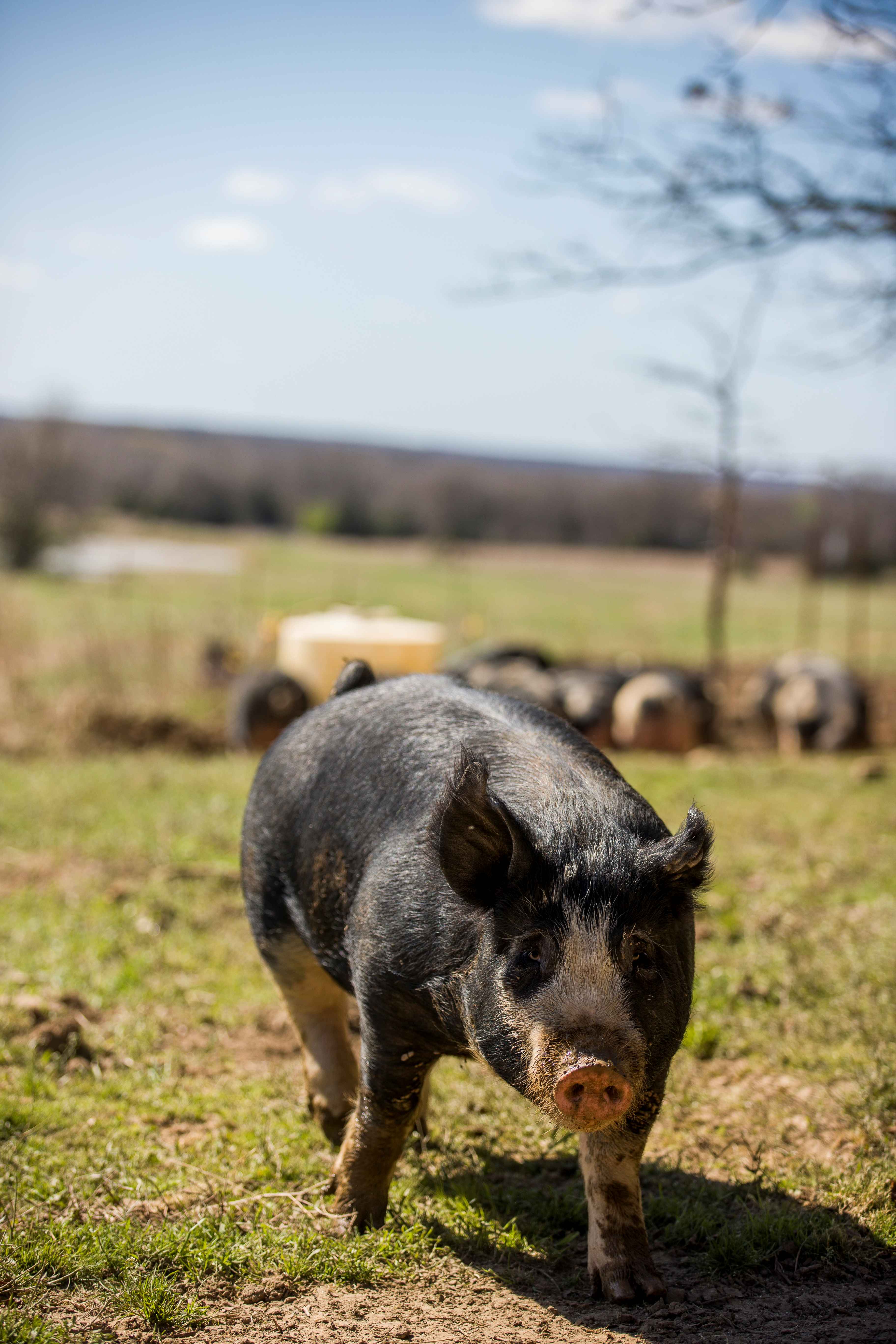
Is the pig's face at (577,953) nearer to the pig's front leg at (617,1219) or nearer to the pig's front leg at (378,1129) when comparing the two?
the pig's front leg at (617,1219)

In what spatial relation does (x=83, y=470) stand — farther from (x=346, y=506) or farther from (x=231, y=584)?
(x=346, y=506)

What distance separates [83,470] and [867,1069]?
31.2 meters

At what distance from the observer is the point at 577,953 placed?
264 centimetres

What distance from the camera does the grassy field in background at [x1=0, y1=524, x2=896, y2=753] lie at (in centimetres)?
1210

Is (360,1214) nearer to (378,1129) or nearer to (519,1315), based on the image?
(378,1129)

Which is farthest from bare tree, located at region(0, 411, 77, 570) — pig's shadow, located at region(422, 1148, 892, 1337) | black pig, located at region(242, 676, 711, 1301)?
pig's shadow, located at region(422, 1148, 892, 1337)

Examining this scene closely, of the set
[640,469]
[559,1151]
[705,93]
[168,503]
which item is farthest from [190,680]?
[168,503]

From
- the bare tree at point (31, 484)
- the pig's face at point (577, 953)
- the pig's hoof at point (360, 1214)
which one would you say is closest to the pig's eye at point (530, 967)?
the pig's face at point (577, 953)

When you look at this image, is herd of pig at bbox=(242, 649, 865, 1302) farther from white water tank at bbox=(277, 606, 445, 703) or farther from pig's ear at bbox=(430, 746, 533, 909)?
white water tank at bbox=(277, 606, 445, 703)

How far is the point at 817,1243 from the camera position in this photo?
310 centimetres

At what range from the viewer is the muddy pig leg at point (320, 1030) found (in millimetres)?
3750

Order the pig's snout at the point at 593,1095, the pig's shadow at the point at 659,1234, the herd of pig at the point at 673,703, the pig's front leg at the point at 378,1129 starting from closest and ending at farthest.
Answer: the pig's snout at the point at 593,1095 < the pig's shadow at the point at 659,1234 < the pig's front leg at the point at 378,1129 < the herd of pig at the point at 673,703

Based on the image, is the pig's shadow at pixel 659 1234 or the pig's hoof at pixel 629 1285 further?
the pig's shadow at pixel 659 1234

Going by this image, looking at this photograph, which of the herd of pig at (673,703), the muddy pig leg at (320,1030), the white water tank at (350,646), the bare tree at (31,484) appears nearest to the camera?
the muddy pig leg at (320,1030)
